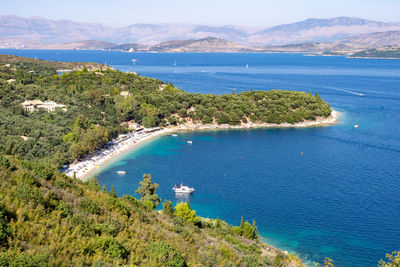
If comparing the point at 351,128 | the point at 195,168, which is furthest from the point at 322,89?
the point at 195,168

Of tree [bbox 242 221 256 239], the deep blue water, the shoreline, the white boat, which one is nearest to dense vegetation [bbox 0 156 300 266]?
tree [bbox 242 221 256 239]

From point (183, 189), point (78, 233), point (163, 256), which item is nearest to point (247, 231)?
point (183, 189)

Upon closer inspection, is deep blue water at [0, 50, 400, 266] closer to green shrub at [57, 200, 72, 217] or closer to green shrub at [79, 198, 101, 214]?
green shrub at [79, 198, 101, 214]

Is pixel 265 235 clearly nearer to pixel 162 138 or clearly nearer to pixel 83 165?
pixel 83 165

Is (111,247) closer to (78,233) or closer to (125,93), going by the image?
(78,233)

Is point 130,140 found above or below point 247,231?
below

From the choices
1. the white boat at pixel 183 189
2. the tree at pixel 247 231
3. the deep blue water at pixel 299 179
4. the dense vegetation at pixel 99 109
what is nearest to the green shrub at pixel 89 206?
the tree at pixel 247 231

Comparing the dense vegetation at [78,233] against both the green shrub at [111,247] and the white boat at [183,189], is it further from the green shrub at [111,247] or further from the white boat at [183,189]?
the white boat at [183,189]
